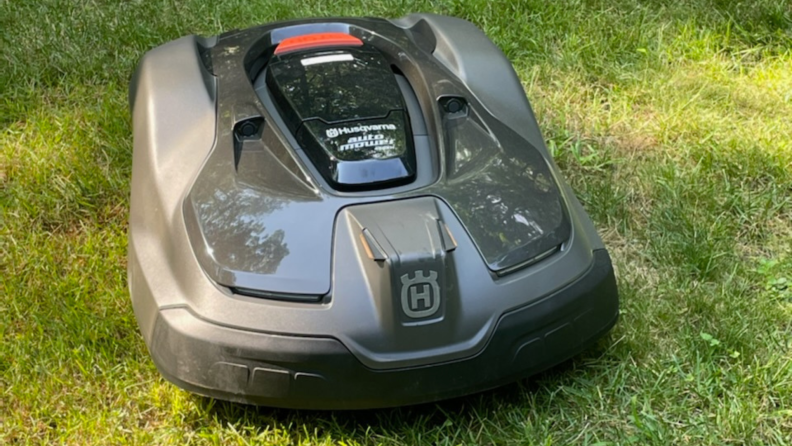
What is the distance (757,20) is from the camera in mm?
2637

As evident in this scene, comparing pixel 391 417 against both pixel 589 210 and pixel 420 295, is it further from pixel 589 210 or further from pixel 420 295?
pixel 589 210

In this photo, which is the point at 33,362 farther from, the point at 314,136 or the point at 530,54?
the point at 530,54

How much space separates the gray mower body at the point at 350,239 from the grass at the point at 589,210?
0.43 feet

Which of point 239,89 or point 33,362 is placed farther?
point 239,89

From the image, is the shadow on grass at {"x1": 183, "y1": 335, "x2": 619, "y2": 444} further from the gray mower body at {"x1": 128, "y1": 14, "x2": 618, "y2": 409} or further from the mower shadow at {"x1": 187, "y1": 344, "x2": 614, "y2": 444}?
the gray mower body at {"x1": 128, "y1": 14, "x2": 618, "y2": 409}

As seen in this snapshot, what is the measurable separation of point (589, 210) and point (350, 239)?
810mm

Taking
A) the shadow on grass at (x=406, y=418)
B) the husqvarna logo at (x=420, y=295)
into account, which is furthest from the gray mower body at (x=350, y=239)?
the shadow on grass at (x=406, y=418)

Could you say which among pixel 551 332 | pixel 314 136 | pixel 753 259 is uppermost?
pixel 314 136

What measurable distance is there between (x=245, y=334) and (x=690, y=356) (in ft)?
2.72

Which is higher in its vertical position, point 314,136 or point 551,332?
point 314,136

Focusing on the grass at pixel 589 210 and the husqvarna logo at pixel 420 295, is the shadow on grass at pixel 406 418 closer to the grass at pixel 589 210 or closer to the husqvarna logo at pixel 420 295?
the grass at pixel 589 210

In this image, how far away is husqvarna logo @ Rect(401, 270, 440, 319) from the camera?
134 centimetres

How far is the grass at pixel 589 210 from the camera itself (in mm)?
1501

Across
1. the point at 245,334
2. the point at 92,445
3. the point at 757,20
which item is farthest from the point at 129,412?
the point at 757,20
